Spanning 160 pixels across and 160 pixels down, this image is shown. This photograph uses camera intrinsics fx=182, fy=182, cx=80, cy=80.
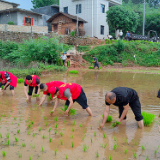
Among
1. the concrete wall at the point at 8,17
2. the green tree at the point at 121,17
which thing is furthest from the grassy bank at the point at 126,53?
the concrete wall at the point at 8,17

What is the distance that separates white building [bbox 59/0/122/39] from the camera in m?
27.9

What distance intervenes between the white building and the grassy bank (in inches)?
258

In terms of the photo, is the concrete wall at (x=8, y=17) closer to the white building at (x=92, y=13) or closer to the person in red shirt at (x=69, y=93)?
the white building at (x=92, y=13)

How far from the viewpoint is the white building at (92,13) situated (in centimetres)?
2786

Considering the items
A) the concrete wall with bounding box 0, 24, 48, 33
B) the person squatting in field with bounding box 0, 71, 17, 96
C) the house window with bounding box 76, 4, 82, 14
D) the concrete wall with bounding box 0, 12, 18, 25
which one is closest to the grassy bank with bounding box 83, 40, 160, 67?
the concrete wall with bounding box 0, 24, 48, 33

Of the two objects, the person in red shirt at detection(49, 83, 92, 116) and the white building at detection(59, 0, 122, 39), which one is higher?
the white building at detection(59, 0, 122, 39)

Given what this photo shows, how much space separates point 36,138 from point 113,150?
1.51 m

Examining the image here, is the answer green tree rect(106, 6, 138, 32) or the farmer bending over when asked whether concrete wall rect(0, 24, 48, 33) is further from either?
the farmer bending over

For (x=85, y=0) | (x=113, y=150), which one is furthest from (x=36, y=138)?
(x=85, y=0)

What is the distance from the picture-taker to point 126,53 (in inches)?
904

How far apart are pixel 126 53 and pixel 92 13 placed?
9.35 meters

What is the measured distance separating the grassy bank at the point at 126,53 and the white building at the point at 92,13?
21.5 ft

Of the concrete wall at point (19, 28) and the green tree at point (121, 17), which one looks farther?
the green tree at point (121, 17)

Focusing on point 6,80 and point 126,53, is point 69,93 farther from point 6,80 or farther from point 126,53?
point 126,53
